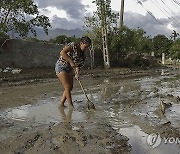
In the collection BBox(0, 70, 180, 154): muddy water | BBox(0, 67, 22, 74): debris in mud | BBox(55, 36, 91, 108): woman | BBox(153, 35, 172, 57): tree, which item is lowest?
BBox(0, 70, 180, 154): muddy water

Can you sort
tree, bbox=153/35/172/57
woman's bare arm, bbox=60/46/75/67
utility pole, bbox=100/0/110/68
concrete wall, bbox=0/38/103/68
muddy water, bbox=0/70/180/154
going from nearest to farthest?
muddy water, bbox=0/70/180/154 → woman's bare arm, bbox=60/46/75/67 → concrete wall, bbox=0/38/103/68 → utility pole, bbox=100/0/110/68 → tree, bbox=153/35/172/57

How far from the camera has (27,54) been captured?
56.6 feet

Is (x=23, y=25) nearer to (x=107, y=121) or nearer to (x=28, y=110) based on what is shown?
(x=28, y=110)

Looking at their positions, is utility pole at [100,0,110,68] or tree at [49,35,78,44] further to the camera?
tree at [49,35,78,44]

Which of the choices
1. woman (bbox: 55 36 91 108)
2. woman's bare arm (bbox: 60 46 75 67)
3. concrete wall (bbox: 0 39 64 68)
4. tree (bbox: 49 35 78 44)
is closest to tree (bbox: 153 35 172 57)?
tree (bbox: 49 35 78 44)

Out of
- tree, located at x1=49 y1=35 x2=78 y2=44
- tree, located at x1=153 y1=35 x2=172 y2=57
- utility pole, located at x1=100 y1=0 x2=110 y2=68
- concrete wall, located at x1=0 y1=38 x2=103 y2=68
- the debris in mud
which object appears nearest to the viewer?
the debris in mud

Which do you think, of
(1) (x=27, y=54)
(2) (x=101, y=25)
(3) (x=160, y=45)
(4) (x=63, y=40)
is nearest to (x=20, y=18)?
(1) (x=27, y=54)

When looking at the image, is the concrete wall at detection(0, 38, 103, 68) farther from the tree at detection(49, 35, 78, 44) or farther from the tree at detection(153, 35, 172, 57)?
the tree at detection(153, 35, 172, 57)

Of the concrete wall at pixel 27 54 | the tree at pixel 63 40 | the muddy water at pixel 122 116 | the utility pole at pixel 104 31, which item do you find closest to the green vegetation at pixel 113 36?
the utility pole at pixel 104 31

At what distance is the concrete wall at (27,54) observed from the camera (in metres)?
16.0

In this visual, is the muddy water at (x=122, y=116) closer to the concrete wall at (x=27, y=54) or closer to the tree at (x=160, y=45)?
the concrete wall at (x=27, y=54)

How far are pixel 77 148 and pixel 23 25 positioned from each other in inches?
515

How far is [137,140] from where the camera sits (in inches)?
183

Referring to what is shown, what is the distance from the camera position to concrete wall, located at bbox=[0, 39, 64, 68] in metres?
16.0
